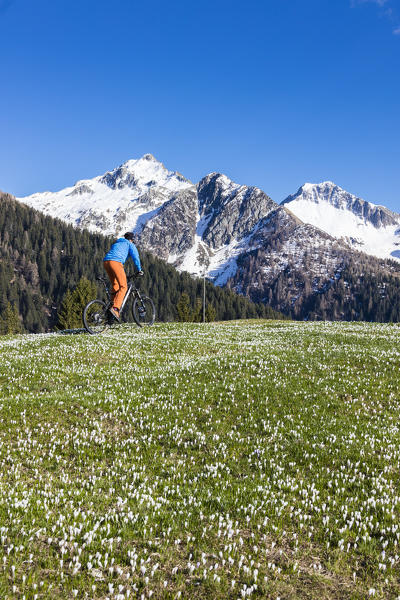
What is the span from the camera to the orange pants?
19484mm

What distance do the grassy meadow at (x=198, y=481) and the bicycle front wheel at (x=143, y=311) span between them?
921 centimetres

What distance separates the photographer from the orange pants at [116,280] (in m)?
19.5

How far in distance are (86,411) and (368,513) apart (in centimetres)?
722

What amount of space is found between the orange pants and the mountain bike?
0.32m

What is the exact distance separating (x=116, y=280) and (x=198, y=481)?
1396cm

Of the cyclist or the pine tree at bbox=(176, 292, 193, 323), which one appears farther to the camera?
the pine tree at bbox=(176, 292, 193, 323)

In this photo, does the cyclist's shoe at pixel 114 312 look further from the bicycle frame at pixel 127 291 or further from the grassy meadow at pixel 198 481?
the grassy meadow at pixel 198 481

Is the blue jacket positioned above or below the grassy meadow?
above

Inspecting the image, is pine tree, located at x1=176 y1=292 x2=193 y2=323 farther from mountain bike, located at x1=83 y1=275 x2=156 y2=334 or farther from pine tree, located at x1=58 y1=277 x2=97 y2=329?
mountain bike, located at x1=83 y1=275 x2=156 y2=334

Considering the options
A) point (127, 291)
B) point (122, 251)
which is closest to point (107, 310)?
point (127, 291)

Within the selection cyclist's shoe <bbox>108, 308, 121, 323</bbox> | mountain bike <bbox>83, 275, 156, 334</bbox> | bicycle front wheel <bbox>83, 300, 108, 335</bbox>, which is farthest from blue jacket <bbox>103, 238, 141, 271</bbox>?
cyclist's shoe <bbox>108, 308, 121, 323</bbox>

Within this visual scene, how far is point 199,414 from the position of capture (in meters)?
10.5

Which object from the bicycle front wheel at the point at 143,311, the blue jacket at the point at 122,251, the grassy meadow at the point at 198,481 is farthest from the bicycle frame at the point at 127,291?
the grassy meadow at the point at 198,481

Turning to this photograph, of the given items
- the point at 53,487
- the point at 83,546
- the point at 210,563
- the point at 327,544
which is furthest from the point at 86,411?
the point at 327,544
